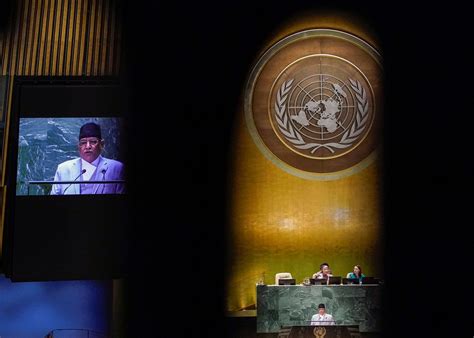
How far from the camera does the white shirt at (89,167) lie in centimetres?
705

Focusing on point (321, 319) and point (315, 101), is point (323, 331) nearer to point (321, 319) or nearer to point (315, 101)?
point (321, 319)

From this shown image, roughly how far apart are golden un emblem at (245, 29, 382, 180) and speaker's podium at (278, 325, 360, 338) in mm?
1789

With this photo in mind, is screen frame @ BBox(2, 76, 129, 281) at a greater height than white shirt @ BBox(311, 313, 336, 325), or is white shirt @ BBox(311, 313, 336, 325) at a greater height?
screen frame @ BBox(2, 76, 129, 281)

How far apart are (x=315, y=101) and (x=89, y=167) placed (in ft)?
9.20

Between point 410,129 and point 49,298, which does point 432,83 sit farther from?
point 49,298

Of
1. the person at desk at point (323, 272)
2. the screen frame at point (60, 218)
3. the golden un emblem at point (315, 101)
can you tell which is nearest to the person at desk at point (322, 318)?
the person at desk at point (323, 272)

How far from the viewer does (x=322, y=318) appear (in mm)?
6523

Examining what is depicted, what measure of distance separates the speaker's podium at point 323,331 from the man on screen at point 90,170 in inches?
98.2

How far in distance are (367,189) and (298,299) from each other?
161 centimetres

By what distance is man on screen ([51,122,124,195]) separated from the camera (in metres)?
7.02

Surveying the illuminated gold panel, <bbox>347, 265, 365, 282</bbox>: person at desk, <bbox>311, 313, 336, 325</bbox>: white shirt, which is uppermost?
the illuminated gold panel

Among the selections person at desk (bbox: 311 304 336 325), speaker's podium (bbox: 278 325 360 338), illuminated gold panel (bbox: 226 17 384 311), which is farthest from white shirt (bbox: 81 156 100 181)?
person at desk (bbox: 311 304 336 325)

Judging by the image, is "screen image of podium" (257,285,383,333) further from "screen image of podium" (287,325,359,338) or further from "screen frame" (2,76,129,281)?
"screen frame" (2,76,129,281)

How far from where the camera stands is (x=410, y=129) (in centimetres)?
713
